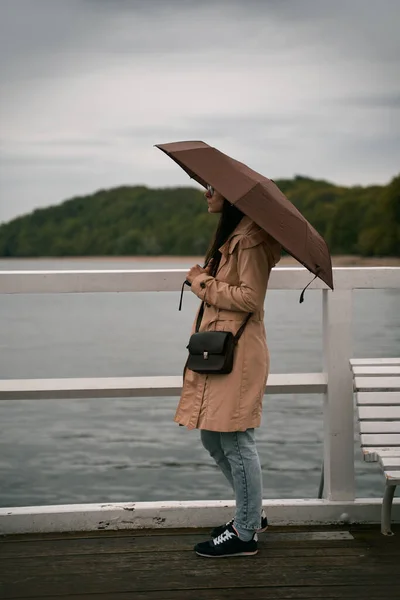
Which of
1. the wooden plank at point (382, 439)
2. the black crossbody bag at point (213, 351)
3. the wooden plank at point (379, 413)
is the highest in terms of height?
the black crossbody bag at point (213, 351)

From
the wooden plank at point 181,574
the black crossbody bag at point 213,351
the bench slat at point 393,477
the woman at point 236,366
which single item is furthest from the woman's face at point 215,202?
the wooden plank at point 181,574

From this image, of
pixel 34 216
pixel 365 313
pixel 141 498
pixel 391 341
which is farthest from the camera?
Answer: pixel 365 313

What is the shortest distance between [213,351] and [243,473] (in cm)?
46

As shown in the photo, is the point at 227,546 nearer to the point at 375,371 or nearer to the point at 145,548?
the point at 145,548

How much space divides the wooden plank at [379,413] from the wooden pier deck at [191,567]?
0.44 metres

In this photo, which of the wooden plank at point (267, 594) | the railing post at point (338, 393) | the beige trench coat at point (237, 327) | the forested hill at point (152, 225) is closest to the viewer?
the wooden plank at point (267, 594)

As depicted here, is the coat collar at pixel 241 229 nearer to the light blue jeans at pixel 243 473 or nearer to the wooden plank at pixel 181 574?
the light blue jeans at pixel 243 473

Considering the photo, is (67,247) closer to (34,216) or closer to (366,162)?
(34,216)

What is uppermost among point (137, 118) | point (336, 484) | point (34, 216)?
point (137, 118)

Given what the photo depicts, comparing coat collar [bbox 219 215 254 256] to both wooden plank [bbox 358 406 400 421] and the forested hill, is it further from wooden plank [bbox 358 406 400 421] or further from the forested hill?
the forested hill

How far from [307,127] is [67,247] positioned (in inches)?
2038

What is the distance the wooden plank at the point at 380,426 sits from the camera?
12.1 feet

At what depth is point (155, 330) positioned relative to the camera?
43062mm

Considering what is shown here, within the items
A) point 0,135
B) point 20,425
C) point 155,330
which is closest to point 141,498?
point 20,425
